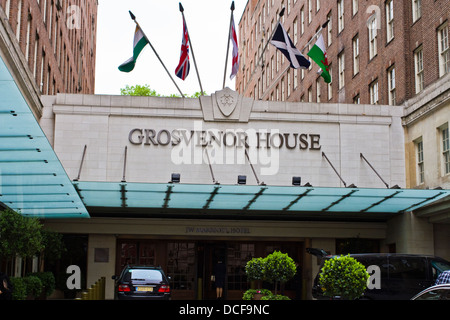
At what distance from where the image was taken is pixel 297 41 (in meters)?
51.5

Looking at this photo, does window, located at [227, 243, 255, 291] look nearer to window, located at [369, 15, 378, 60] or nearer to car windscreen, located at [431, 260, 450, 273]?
car windscreen, located at [431, 260, 450, 273]

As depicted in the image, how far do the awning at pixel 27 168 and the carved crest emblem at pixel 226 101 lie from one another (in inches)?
293

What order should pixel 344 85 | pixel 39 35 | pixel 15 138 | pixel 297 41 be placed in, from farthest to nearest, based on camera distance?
pixel 297 41 → pixel 344 85 → pixel 39 35 → pixel 15 138

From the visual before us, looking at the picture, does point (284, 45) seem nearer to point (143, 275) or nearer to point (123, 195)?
point (123, 195)

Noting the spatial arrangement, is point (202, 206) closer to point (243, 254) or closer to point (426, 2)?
point (243, 254)

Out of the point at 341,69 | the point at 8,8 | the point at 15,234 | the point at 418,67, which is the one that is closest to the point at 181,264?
the point at 15,234

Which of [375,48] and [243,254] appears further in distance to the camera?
[375,48]

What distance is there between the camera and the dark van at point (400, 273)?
57.3 ft

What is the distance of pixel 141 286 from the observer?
19141 millimetres

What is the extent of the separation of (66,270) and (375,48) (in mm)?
19585

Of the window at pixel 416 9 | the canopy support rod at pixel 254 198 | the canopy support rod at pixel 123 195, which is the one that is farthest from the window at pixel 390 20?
the canopy support rod at pixel 123 195

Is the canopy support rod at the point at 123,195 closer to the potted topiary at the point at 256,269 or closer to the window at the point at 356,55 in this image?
the potted topiary at the point at 256,269

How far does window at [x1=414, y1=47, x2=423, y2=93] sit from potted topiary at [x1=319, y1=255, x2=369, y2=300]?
16300 millimetres

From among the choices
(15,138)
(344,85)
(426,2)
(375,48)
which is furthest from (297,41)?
(15,138)
